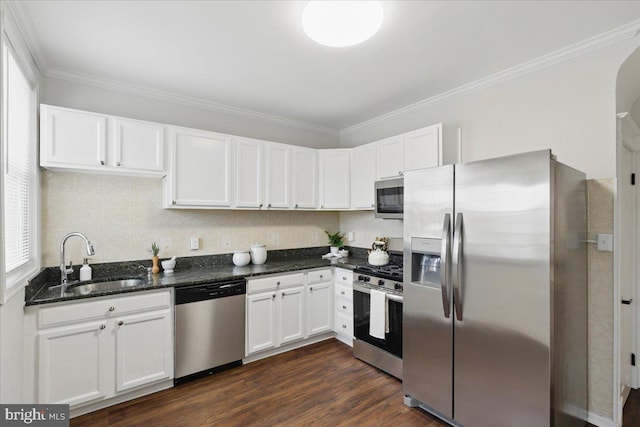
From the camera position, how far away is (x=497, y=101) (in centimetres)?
278

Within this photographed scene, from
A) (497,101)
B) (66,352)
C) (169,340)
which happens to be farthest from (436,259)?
(66,352)

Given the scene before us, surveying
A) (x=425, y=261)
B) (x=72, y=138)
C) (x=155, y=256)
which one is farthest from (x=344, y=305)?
(x=72, y=138)

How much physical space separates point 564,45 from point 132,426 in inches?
162

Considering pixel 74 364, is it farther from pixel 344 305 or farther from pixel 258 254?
pixel 344 305

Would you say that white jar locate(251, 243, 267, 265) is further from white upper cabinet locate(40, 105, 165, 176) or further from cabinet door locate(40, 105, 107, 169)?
cabinet door locate(40, 105, 107, 169)

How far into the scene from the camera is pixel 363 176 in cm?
373

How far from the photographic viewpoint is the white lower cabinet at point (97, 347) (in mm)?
2111

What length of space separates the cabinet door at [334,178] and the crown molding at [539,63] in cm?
89

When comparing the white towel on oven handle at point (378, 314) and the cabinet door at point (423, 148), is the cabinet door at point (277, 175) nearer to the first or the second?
the cabinet door at point (423, 148)

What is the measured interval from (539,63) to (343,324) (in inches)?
119

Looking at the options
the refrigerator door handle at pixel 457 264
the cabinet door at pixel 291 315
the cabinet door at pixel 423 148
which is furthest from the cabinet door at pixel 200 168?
the refrigerator door handle at pixel 457 264

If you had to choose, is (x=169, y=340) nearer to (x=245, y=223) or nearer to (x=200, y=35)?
(x=245, y=223)

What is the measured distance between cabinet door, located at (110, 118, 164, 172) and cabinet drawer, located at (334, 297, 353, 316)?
7.51 ft

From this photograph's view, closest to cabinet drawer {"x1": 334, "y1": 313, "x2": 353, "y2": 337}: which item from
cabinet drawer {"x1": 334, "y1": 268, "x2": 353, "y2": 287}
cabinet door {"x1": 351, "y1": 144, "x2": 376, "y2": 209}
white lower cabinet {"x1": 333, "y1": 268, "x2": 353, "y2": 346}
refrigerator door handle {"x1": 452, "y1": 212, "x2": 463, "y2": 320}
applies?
white lower cabinet {"x1": 333, "y1": 268, "x2": 353, "y2": 346}
